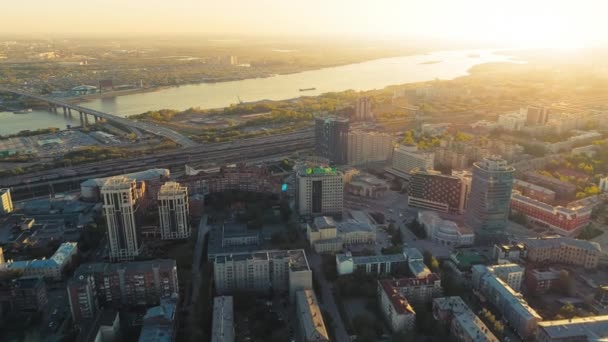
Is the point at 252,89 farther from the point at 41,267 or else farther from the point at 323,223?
the point at 41,267

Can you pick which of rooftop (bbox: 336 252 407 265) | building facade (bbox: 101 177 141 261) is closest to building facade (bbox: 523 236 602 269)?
rooftop (bbox: 336 252 407 265)

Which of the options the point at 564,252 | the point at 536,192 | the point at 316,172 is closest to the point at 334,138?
the point at 316,172

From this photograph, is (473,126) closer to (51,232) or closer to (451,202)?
(451,202)

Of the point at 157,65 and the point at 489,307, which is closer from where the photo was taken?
the point at 489,307

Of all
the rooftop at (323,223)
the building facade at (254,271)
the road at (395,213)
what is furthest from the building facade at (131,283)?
the road at (395,213)

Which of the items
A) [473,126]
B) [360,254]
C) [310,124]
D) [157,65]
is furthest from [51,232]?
[157,65]
